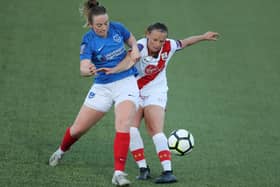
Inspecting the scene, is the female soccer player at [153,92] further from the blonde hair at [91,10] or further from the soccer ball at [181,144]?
the blonde hair at [91,10]

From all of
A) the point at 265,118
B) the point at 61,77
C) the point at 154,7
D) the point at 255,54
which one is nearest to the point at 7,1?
the point at 154,7

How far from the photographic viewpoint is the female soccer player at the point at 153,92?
7895mm

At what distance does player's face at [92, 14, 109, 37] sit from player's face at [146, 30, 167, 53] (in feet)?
Result: 1.74

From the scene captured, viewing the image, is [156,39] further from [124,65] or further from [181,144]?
[181,144]

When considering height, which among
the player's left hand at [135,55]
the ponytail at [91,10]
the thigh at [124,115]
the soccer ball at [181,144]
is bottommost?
the soccer ball at [181,144]

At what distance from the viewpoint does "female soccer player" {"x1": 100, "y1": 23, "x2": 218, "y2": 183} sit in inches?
311

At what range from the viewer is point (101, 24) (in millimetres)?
7602

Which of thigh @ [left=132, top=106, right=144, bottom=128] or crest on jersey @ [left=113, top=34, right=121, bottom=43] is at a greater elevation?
crest on jersey @ [left=113, top=34, right=121, bottom=43]

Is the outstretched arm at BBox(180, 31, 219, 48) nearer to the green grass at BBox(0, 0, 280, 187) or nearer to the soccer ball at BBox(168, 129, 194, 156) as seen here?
the soccer ball at BBox(168, 129, 194, 156)

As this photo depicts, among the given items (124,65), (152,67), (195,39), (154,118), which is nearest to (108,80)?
(124,65)

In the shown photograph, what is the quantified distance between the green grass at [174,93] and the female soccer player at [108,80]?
43cm

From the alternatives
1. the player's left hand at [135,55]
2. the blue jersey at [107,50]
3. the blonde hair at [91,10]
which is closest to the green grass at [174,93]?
the blue jersey at [107,50]

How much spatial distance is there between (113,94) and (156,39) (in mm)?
743

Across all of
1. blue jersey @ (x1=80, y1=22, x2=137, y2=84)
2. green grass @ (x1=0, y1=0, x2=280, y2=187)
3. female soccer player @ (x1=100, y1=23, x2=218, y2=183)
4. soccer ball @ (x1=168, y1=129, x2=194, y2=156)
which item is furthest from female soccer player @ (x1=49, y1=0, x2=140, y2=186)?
soccer ball @ (x1=168, y1=129, x2=194, y2=156)
